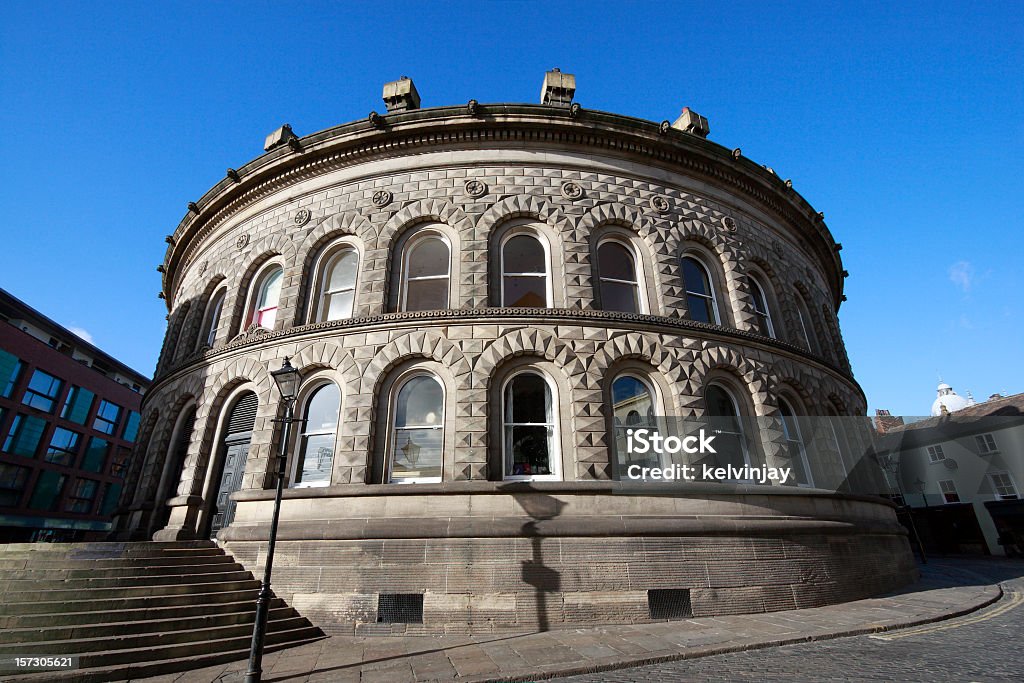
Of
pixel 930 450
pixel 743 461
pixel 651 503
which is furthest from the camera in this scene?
pixel 930 450

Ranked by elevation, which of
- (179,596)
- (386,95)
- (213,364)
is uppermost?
(386,95)

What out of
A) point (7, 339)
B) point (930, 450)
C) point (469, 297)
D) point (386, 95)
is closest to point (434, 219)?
point (469, 297)

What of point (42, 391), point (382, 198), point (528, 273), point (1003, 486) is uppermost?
point (42, 391)

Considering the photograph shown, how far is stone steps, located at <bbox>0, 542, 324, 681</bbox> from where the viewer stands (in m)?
6.72

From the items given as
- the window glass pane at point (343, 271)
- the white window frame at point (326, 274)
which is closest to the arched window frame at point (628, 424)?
the white window frame at point (326, 274)

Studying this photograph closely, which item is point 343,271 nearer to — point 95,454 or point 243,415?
point 243,415

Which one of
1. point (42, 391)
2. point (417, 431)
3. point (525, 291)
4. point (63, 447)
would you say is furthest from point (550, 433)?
point (63, 447)

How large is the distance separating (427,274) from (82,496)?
43434mm

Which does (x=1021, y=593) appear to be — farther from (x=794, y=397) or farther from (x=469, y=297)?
(x=469, y=297)

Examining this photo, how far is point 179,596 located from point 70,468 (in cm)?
4122

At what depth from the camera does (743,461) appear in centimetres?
1130

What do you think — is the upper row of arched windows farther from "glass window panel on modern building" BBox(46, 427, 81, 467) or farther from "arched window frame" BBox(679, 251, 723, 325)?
"glass window panel on modern building" BBox(46, 427, 81, 467)

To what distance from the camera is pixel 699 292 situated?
45.2 feet

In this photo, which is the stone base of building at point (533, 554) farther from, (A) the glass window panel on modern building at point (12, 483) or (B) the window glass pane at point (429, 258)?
(A) the glass window panel on modern building at point (12, 483)
